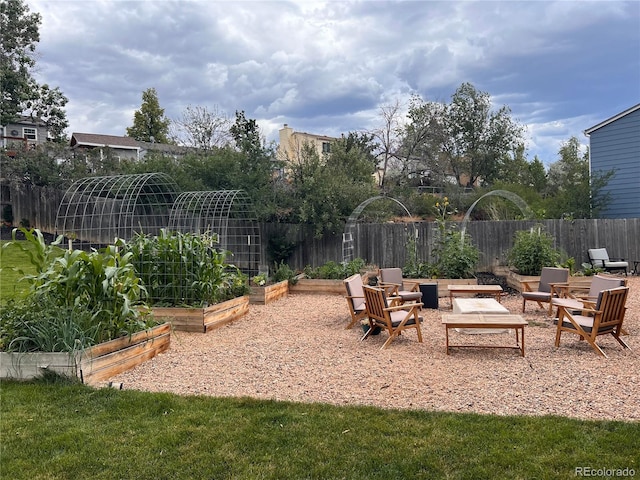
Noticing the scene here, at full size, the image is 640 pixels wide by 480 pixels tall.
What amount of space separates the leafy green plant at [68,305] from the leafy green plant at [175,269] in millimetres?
→ 1806

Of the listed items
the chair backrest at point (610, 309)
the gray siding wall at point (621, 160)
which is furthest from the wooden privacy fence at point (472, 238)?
the chair backrest at point (610, 309)

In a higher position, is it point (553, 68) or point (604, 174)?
point (553, 68)

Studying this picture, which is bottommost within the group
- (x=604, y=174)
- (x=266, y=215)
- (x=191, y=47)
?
(x=266, y=215)

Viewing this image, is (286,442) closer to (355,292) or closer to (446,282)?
(355,292)

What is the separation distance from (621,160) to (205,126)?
18784 millimetres

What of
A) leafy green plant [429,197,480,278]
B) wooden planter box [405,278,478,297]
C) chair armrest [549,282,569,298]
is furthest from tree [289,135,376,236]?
chair armrest [549,282,569,298]

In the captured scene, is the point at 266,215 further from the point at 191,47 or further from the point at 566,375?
the point at 566,375

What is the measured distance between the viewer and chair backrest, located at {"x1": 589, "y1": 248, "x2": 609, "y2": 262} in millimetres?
12030

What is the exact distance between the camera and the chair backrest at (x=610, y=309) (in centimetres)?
529

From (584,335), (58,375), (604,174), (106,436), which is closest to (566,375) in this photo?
(584,335)

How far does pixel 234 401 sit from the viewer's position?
12.1 feet

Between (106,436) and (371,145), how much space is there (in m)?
23.2

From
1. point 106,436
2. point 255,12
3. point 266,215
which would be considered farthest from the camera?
point 266,215

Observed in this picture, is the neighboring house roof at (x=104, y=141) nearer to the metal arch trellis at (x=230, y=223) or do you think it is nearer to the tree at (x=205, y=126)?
the tree at (x=205, y=126)
